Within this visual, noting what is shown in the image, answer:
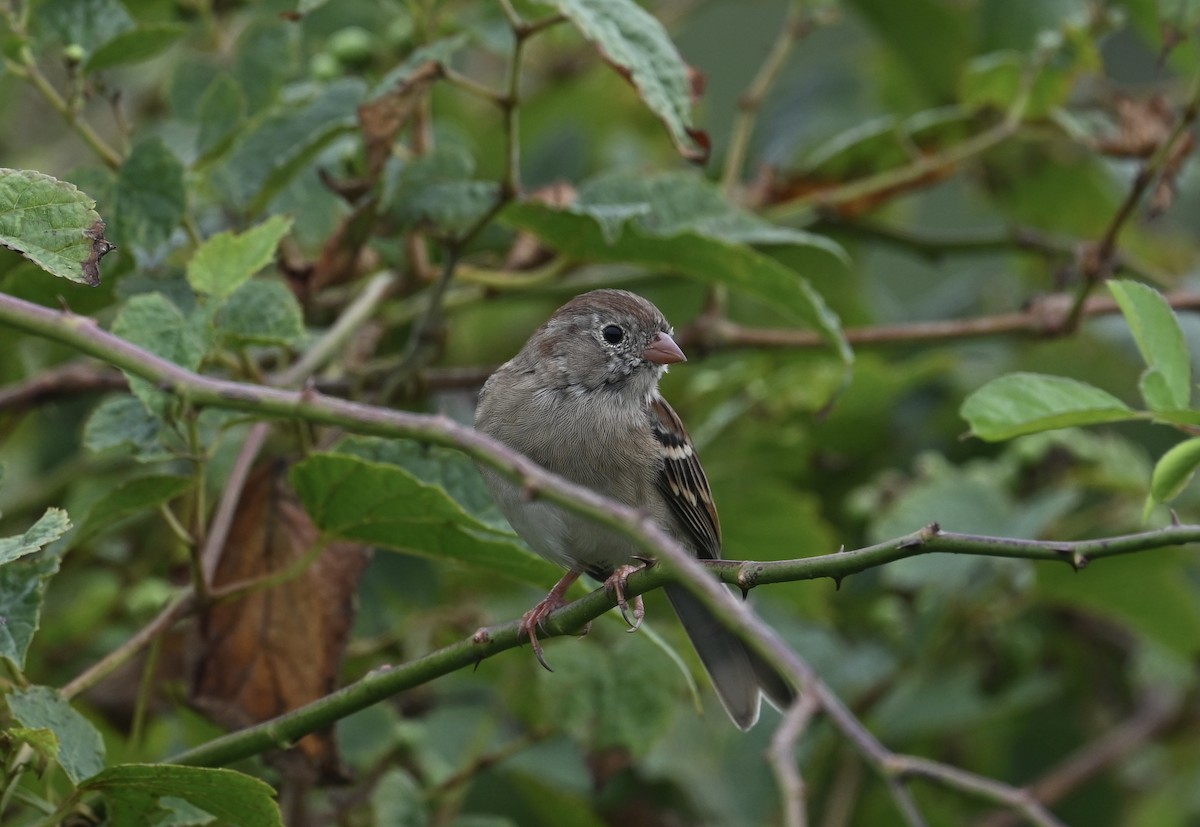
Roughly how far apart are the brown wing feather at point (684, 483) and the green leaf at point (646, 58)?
2.46 ft

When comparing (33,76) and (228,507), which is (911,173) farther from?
(33,76)

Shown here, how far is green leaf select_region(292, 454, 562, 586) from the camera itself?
87.9 inches

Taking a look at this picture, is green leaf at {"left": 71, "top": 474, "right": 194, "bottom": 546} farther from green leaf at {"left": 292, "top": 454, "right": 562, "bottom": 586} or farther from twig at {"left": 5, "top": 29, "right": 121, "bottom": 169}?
twig at {"left": 5, "top": 29, "right": 121, "bottom": 169}

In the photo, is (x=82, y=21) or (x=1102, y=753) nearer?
(x=82, y=21)

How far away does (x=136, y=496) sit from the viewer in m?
2.29

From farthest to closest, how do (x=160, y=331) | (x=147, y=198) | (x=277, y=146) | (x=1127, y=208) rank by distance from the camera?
(x=1127, y=208) < (x=277, y=146) < (x=147, y=198) < (x=160, y=331)

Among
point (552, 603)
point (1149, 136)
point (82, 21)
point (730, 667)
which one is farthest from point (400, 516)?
point (1149, 136)

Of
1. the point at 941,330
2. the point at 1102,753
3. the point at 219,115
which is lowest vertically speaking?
the point at 1102,753

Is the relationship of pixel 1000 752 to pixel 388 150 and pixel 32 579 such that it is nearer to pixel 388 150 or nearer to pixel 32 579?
pixel 388 150

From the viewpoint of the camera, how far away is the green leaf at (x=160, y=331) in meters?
2.19

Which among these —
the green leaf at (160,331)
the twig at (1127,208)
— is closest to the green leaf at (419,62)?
the green leaf at (160,331)

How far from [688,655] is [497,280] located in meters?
0.94

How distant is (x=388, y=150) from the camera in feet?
8.87

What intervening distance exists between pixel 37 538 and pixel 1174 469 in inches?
57.5
